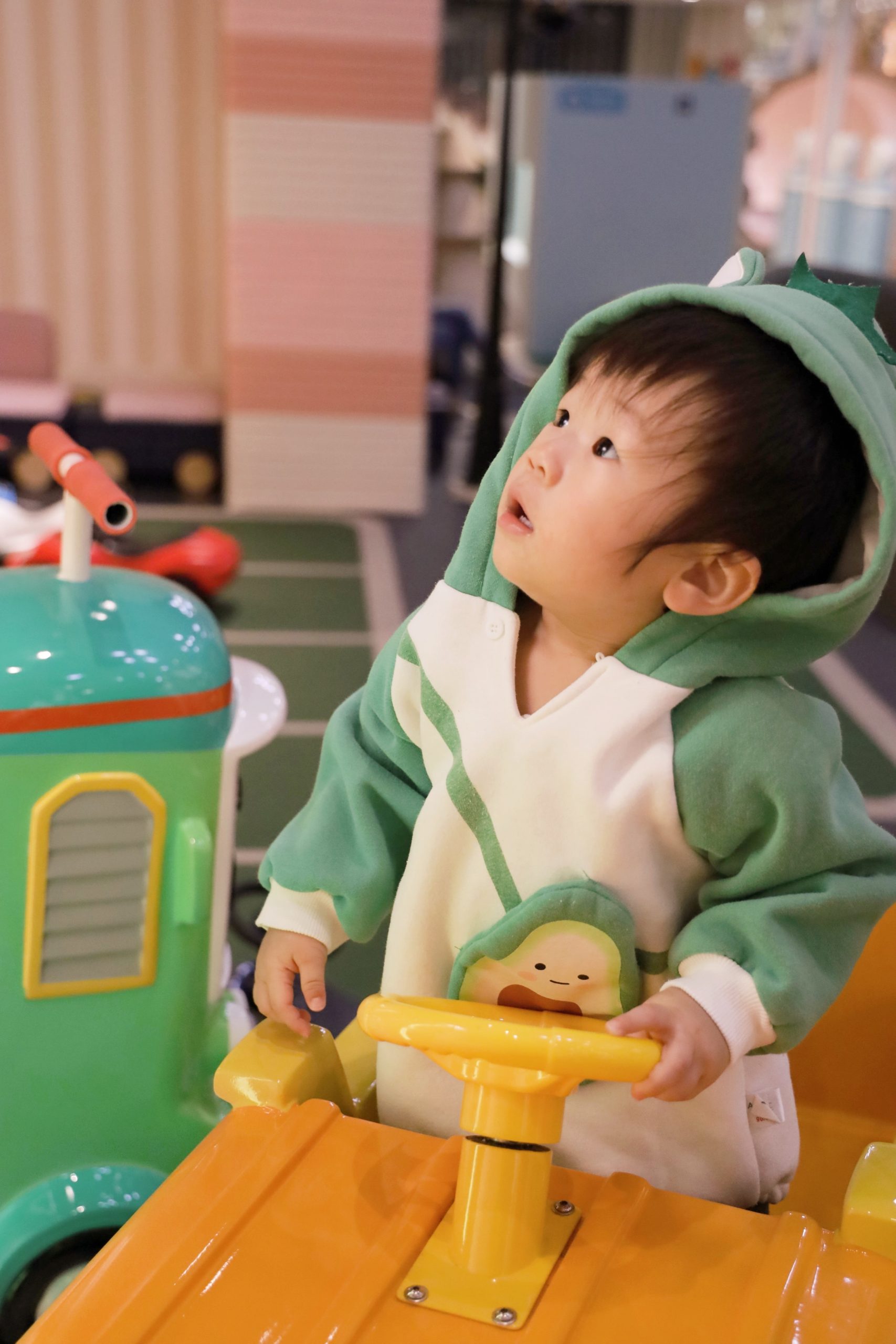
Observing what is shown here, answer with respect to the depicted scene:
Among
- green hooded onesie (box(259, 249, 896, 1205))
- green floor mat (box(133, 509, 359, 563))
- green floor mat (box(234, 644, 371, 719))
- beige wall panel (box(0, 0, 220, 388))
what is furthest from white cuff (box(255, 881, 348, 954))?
beige wall panel (box(0, 0, 220, 388))

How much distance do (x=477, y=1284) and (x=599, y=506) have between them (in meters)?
0.38

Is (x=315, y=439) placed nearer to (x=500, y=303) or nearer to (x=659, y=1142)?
(x=500, y=303)

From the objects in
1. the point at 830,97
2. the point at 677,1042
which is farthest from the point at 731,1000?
the point at 830,97

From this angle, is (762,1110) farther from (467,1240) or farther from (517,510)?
(517,510)

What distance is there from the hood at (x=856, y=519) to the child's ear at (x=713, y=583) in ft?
0.04

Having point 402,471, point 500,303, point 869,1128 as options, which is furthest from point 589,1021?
point 500,303

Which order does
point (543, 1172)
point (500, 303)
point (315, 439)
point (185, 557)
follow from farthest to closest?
point (500, 303) < point (315, 439) < point (185, 557) < point (543, 1172)

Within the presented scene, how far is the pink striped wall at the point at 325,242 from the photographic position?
315cm

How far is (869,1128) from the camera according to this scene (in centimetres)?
102

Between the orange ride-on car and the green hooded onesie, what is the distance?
0.06 metres

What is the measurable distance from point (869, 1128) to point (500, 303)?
2.95 m

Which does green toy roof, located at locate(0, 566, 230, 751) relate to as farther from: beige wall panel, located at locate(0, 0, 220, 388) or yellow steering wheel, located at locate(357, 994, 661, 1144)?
beige wall panel, located at locate(0, 0, 220, 388)

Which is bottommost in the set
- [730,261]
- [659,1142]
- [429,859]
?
[659,1142]

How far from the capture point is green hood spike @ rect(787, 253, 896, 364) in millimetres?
689
